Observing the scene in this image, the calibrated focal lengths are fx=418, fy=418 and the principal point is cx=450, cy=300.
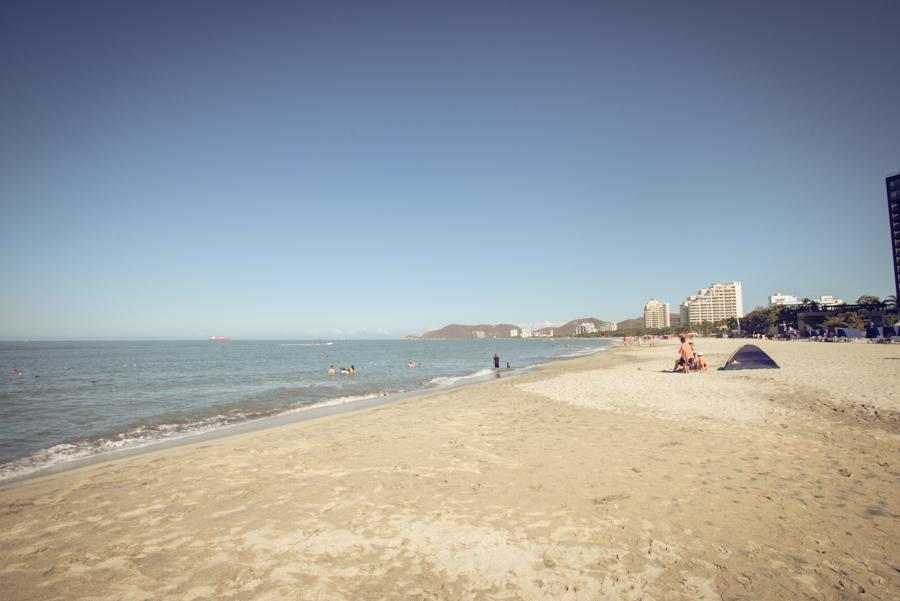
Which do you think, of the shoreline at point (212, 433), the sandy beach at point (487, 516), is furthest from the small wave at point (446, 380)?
the sandy beach at point (487, 516)

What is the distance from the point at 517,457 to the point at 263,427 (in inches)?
360

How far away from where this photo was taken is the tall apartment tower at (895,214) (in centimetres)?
9781

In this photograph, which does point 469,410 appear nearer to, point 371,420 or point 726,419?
point 371,420

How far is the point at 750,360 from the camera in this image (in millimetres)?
21297

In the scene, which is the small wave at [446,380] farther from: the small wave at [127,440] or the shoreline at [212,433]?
the small wave at [127,440]

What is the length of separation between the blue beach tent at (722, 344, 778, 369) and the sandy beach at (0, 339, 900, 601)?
11.6 meters

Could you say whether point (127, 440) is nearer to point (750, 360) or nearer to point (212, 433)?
point (212, 433)

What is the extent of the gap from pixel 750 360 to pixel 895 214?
413 feet

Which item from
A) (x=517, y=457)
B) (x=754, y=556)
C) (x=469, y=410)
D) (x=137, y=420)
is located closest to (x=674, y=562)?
(x=754, y=556)

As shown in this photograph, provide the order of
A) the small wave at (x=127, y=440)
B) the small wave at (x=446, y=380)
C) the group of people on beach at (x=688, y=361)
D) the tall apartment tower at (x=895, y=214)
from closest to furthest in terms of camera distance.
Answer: the small wave at (x=127, y=440) < the group of people on beach at (x=688, y=361) < the small wave at (x=446, y=380) < the tall apartment tower at (x=895, y=214)

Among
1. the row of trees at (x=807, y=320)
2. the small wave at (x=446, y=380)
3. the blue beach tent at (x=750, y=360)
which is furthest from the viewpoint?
the row of trees at (x=807, y=320)

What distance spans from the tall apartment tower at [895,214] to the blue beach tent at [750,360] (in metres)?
116

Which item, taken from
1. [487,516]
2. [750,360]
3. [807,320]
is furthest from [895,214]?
[487,516]

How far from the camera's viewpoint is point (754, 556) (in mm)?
4156
